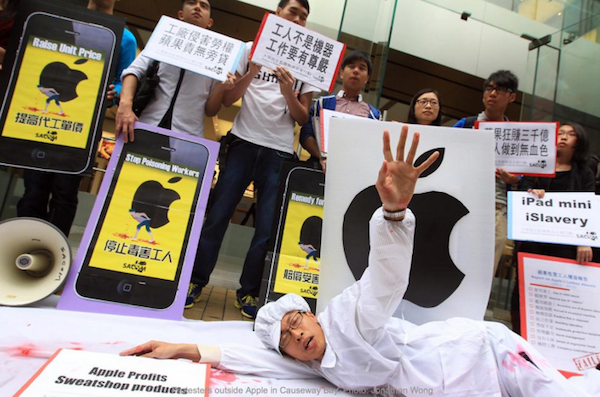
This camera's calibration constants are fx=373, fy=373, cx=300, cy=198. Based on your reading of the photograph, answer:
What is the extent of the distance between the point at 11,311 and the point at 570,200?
2680 mm

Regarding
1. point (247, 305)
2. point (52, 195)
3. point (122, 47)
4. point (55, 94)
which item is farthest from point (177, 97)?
point (247, 305)

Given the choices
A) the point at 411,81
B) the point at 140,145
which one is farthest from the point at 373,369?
the point at 411,81

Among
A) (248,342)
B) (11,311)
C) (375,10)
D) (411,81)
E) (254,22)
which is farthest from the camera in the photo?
(411,81)

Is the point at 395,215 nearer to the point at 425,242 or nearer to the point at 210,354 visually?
the point at 425,242

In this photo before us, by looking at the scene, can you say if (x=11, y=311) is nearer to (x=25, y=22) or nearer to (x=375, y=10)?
(x=25, y=22)

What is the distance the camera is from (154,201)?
1.87 m

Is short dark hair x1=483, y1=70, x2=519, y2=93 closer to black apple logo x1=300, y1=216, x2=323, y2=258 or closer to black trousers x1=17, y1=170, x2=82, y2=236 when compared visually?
black apple logo x1=300, y1=216, x2=323, y2=258

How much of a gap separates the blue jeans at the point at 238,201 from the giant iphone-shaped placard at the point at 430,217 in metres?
0.70

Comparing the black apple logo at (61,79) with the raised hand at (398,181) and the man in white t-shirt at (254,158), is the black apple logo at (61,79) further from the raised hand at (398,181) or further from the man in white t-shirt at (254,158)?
the raised hand at (398,181)

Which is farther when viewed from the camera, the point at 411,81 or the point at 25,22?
the point at 411,81

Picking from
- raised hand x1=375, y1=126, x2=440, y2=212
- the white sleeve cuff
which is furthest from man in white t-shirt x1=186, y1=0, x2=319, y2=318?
raised hand x1=375, y1=126, x2=440, y2=212

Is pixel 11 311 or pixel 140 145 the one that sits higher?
pixel 140 145

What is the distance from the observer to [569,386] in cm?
112

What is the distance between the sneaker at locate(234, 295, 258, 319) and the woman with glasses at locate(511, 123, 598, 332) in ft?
5.12
